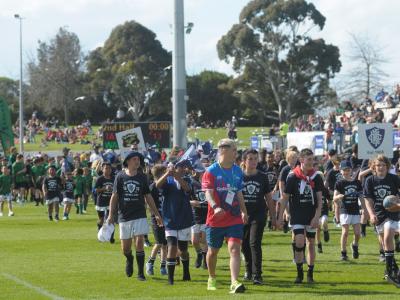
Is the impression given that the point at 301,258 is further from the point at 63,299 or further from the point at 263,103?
the point at 263,103

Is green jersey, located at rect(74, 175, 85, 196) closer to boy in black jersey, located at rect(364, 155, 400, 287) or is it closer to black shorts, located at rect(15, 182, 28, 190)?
→ black shorts, located at rect(15, 182, 28, 190)

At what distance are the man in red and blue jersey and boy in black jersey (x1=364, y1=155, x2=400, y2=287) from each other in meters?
2.27

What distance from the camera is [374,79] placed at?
78.1 m

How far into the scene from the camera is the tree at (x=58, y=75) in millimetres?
98812

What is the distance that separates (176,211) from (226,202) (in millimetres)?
1810

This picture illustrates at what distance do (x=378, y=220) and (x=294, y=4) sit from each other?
68.8 metres

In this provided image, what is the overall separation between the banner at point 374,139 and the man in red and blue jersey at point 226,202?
13.3 metres

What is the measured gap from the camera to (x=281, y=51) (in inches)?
3248

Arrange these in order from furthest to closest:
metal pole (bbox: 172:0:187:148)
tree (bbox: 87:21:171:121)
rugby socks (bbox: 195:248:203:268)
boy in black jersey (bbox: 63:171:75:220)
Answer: tree (bbox: 87:21:171:121), metal pole (bbox: 172:0:187:148), boy in black jersey (bbox: 63:171:75:220), rugby socks (bbox: 195:248:203:268)

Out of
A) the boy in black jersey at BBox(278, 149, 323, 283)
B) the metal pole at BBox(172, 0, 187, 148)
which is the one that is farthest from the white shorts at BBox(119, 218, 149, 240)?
the metal pole at BBox(172, 0, 187, 148)

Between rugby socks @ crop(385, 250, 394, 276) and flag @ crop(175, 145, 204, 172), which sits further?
flag @ crop(175, 145, 204, 172)

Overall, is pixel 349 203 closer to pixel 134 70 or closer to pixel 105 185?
pixel 105 185

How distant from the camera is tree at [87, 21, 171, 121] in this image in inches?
3477

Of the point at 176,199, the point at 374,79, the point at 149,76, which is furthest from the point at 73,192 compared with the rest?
the point at 149,76
